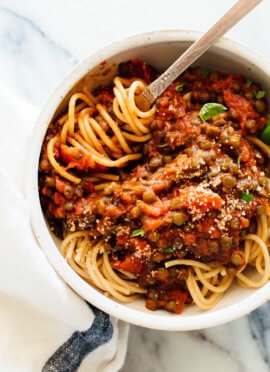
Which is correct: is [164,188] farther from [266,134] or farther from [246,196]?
[266,134]

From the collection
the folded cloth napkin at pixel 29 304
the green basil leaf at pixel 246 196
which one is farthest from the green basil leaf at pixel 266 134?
the folded cloth napkin at pixel 29 304

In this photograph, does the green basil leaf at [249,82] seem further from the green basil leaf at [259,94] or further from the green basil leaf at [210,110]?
the green basil leaf at [210,110]

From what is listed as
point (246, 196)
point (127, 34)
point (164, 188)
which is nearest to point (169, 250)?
point (164, 188)

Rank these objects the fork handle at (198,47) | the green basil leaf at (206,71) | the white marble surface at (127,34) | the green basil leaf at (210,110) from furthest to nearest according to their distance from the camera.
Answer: the white marble surface at (127,34) < the green basil leaf at (206,71) < the green basil leaf at (210,110) < the fork handle at (198,47)

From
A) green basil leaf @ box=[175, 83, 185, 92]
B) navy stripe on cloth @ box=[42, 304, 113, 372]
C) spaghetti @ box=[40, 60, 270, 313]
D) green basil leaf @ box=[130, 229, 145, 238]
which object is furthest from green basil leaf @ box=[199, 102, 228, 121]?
navy stripe on cloth @ box=[42, 304, 113, 372]

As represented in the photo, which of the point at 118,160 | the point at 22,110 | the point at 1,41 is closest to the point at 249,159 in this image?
the point at 118,160

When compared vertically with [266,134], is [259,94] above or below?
above
